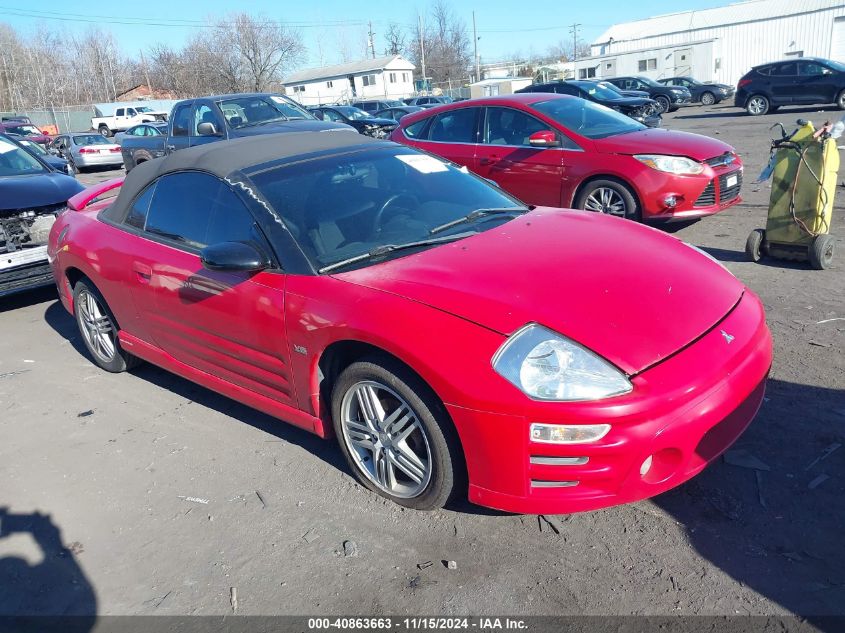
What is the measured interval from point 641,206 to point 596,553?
5.01 m

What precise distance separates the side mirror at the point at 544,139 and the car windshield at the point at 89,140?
2065 centimetres

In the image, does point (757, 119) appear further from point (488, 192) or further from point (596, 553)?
point (596, 553)

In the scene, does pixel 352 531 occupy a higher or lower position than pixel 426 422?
lower

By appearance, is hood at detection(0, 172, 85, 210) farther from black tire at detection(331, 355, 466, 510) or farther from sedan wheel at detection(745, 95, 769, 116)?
sedan wheel at detection(745, 95, 769, 116)

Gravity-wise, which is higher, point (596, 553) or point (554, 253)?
point (554, 253)

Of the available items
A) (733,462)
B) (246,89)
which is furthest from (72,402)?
(246,89)

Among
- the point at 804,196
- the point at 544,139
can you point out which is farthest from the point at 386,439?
the point at 544,139

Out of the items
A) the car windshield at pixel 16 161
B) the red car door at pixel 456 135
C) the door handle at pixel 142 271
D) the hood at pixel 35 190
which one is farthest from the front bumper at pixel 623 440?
the car windshield at pixel 16 161

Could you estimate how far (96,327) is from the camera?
4930mm

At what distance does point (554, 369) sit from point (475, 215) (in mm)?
1482

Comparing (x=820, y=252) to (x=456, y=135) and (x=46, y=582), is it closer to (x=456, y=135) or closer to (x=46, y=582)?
(x=456, y=135)

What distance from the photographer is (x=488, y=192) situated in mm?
4176

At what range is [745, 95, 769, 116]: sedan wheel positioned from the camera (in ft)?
76.0

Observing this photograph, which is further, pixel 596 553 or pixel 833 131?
pixel 833 131
